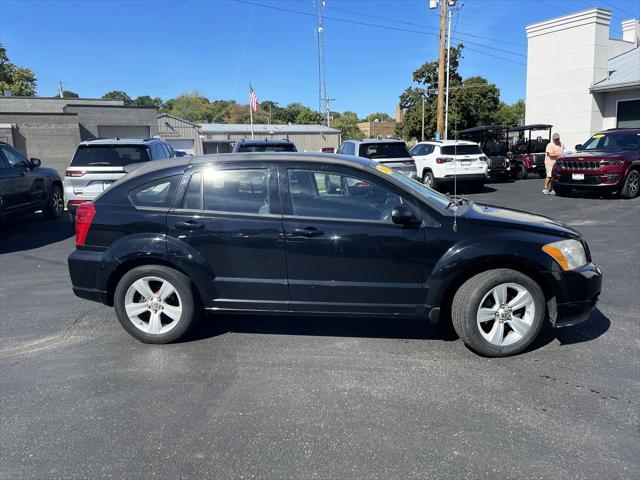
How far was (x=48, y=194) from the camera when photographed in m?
11.5

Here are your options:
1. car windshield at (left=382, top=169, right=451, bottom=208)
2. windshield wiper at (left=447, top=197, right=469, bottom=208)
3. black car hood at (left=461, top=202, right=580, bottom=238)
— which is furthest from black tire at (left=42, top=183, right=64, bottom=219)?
black car hood at (left=461, top=202, right=580, bottom=238)

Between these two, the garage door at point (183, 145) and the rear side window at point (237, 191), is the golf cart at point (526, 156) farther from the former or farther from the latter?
the garage door at point (183, 145)

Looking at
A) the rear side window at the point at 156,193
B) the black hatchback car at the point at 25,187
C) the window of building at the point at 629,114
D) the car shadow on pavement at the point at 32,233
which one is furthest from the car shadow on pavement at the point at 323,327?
the window of building at the point at 629,114

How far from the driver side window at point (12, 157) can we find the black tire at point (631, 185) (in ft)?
47.6

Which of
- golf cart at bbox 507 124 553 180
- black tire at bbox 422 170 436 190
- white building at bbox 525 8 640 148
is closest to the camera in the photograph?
black tire at bbox 422 170 436 190

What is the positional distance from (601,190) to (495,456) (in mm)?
12736

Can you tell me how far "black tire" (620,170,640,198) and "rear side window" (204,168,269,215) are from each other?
12.2 meters

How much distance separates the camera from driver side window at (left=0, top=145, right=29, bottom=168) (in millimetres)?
9902

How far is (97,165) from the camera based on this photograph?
946cm

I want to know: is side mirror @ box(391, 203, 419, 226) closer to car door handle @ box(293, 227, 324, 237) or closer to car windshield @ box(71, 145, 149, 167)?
car door handle @ box(293, 227, 324, 237)

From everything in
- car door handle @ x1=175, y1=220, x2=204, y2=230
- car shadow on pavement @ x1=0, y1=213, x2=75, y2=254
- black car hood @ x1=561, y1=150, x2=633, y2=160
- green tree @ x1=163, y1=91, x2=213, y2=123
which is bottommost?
car shadow on pavement @ x1=0, y1=213, x2=75, y2=254

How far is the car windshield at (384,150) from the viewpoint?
46.0ft

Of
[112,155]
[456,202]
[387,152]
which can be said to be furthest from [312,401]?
[387,152]

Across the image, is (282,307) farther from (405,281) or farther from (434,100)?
(434,100)
